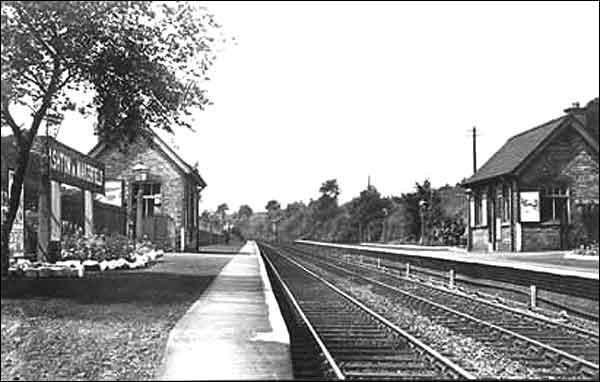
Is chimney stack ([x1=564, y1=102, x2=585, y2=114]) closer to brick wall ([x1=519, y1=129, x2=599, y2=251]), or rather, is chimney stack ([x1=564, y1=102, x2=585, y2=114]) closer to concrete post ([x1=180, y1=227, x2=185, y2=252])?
brick wall ([x1=519, y1=129, x2=599, y2=251])

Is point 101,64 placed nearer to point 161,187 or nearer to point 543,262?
point 543,262

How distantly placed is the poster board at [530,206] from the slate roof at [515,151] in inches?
56.5

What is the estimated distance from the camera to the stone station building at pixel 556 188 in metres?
43.3

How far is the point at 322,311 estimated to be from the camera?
18312 millimetres

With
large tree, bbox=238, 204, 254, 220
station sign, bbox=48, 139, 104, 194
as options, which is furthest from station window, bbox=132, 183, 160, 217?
large tree, bbox=238, 204, 254, 220

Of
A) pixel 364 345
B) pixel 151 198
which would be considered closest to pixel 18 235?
pixel 364 345

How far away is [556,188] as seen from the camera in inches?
1727

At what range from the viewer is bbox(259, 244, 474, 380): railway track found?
34.1 feet

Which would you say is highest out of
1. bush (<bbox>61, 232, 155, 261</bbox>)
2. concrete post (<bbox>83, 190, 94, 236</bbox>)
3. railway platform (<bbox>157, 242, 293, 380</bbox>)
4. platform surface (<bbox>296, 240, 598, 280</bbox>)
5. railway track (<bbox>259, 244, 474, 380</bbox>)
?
concrete post (<bbox>83, 190, 94, 236</bbox>)

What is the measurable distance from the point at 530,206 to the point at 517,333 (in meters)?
30.7

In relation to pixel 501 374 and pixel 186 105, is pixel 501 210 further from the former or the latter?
pixel 501 374

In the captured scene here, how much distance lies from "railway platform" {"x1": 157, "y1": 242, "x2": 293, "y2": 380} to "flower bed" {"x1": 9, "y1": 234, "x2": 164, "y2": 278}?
132 inches

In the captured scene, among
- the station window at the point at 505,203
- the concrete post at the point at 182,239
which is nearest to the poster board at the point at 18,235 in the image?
the concrete post at the point at 182,239

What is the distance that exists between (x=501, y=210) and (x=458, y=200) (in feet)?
83.5
